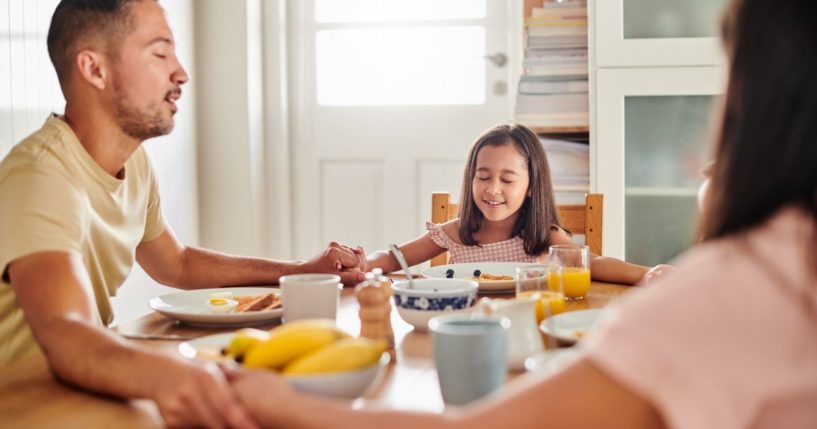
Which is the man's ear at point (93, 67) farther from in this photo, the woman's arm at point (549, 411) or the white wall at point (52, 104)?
the woman's arm at point (549, 411)

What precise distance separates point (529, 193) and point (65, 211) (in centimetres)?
136

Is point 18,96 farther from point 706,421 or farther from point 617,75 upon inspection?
point 706,421

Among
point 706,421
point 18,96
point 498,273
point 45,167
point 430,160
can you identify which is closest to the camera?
point 706,421

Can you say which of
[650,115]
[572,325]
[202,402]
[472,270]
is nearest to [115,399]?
[202,402]

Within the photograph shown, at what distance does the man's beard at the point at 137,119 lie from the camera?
1.60 m

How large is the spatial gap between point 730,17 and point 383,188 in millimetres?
2821

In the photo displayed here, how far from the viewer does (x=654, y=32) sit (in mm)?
2811

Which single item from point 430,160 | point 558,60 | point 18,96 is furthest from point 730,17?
point 430,160

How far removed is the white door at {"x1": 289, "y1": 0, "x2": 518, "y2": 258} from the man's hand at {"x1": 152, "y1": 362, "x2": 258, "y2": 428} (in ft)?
8.30

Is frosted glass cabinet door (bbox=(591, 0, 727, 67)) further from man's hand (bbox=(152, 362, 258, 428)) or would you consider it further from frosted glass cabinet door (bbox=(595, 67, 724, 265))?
man's hand (bbox=(152, 362, 258, 428))

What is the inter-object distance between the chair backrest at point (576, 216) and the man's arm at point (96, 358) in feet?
4.05

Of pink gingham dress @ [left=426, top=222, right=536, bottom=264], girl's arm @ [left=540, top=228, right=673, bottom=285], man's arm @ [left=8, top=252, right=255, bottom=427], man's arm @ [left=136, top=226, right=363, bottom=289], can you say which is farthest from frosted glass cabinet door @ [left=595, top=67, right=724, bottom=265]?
man's arm @ [left=8, top=252, right=255, bottom=427]

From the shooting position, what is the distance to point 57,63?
5.27 ft

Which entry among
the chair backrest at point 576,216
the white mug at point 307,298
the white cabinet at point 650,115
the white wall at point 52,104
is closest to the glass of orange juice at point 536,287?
the white mug at point 307,298
